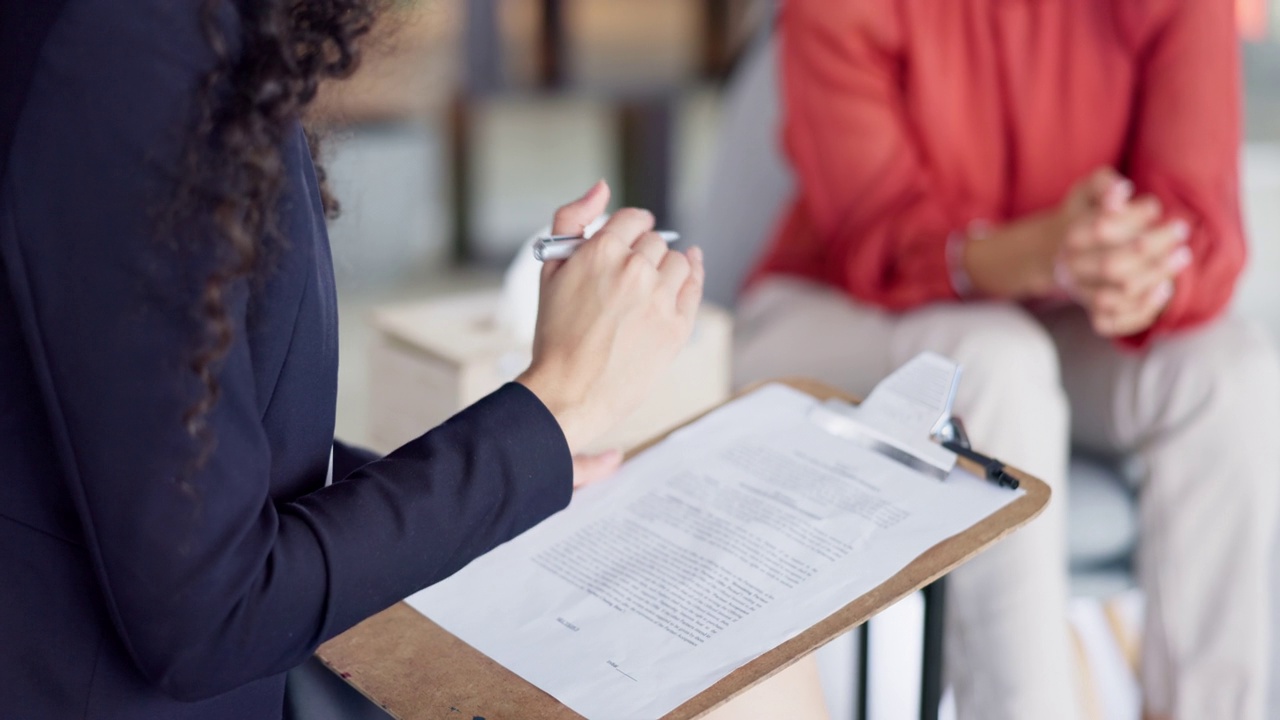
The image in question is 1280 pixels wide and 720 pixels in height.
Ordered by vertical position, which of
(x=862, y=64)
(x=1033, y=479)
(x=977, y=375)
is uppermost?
(x=862, y=64)

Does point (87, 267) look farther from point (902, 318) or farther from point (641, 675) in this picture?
point (902, 318)

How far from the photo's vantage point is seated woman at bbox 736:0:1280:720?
1.19 metres

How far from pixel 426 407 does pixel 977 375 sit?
531mm

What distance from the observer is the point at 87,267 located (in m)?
0.48

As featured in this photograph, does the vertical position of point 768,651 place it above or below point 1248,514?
above

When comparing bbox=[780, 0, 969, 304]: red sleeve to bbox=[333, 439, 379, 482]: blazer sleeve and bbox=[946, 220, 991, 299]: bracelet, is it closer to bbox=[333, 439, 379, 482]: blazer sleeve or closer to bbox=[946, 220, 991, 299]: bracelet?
bbox=[946, 220, 991, 299]: bracelet

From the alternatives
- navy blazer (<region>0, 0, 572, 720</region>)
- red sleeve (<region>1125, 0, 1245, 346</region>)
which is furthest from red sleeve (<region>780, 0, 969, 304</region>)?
navy blazer (<region>0, 0, 572, 720</region>)

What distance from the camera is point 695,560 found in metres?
0.69

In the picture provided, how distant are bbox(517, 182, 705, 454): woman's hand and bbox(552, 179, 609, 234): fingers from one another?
0.08 feet

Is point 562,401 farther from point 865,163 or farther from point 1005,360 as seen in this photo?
point 865,163

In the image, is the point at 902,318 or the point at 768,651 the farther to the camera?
the point at 902,318

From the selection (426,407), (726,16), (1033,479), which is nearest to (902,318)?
(426,407)

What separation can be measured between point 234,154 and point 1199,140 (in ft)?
3.68

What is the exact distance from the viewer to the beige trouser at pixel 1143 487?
1129mm
